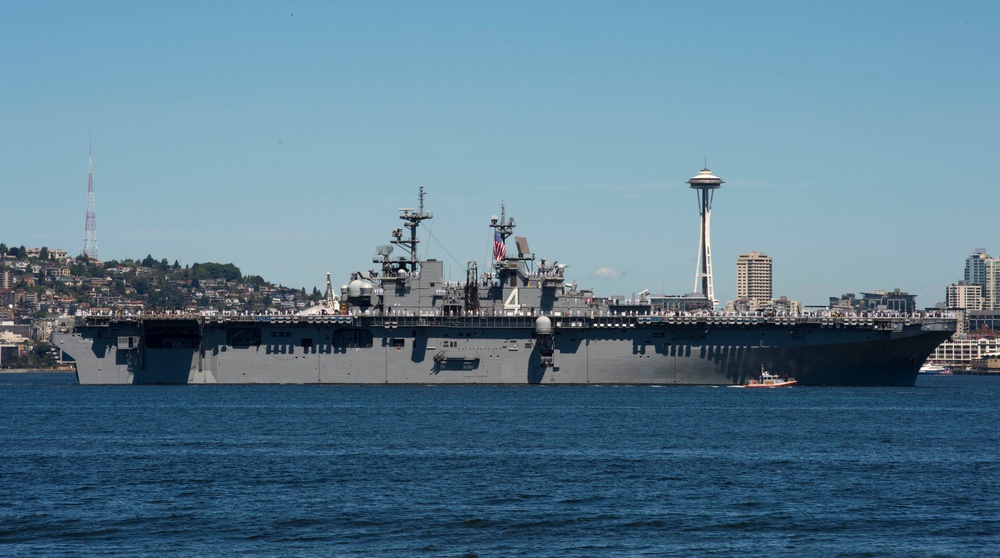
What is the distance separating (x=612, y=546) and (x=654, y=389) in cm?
→ 4358

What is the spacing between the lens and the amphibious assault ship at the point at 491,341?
6481 cm

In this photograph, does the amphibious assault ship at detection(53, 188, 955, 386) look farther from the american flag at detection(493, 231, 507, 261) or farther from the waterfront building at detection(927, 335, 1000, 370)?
the waterfront building at detection(927, 335, 1000, 370)

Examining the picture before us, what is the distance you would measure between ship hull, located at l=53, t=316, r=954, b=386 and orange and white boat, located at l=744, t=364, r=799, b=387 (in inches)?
13.5

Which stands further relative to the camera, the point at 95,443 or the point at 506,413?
the point at 506,413

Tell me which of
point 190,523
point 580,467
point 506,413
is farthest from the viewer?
point 506,413

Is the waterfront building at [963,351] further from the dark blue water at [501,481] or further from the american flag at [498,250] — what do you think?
the dark blue water at [501,481]

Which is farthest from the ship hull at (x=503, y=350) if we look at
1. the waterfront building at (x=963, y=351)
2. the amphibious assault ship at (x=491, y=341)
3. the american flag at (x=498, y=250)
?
the waterfront building at (x=963, y=351)

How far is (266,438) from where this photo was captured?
39906 millimetres

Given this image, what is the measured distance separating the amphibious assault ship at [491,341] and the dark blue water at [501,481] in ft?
42.8

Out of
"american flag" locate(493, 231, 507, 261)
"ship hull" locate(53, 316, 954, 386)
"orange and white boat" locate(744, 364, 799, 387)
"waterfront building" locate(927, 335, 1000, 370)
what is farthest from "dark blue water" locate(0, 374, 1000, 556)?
"waterfront building" locate(927, 335, 1000, 370)

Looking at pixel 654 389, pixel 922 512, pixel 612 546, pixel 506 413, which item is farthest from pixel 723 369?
pixel 612 546

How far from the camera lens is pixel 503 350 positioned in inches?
2603

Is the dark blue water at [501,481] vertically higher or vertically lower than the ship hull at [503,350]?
lower

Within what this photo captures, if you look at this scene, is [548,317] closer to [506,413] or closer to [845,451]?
[506,413]
